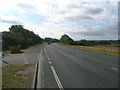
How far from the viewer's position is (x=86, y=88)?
8.38 m

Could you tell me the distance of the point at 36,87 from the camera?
9164 mm

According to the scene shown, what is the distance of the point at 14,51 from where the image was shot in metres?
39.7

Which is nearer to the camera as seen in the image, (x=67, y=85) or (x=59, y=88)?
(x=59, y=88)

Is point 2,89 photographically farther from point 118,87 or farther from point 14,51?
point 14,51

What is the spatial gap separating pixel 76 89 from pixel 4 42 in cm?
4911

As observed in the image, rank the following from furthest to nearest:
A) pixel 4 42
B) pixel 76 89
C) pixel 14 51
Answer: pixel 4 42, pixel 14 51, pixel 76 89

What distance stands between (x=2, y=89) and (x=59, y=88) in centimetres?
268

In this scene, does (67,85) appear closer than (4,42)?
Yes

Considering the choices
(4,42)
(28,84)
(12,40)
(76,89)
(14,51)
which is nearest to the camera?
(76,89)

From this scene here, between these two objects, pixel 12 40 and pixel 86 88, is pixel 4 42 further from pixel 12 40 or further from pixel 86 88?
pixel 86 88

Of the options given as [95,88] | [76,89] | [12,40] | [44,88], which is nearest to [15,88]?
[44,88]

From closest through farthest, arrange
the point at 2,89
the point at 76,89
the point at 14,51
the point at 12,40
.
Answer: the point at 76,89 < the point at 2,89 < the point at 14,51 < the point at 12,40

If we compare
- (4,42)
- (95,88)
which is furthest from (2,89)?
(4,42)

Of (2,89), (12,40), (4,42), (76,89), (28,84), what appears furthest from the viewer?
(12,40)
